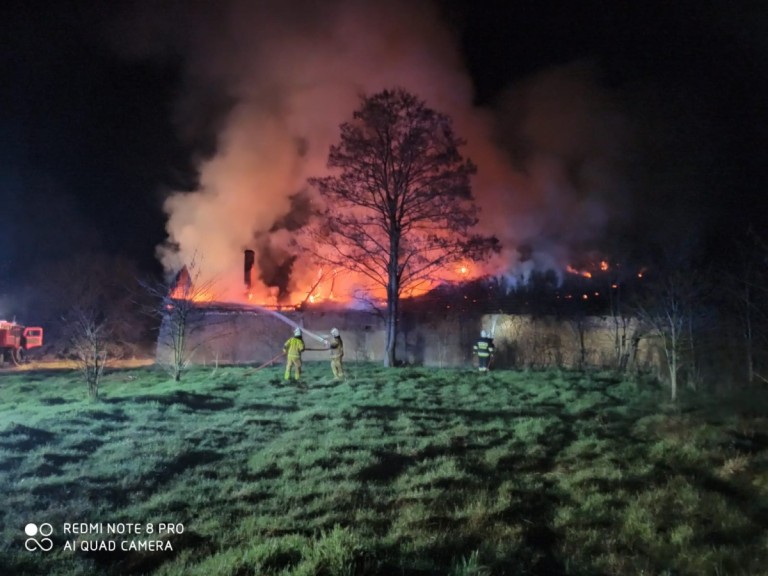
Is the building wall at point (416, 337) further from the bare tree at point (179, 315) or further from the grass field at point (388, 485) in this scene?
the grass field at point (388, 485)

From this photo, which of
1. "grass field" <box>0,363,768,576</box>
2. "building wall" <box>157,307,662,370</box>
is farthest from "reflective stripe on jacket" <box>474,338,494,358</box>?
"grass field" <box>0,363,768,576</box>

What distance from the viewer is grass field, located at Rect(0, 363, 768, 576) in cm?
455

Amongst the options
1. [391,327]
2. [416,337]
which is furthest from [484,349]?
[416,337]

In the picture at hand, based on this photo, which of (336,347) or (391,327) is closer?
(336,347)

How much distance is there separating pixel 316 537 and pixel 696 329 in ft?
46.3

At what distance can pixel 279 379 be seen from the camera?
15.1 metres

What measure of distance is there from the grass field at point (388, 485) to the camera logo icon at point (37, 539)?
63 mm

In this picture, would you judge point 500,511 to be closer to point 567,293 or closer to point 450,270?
point 450,270

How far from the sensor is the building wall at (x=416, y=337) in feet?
66.3

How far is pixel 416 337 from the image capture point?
22328 millimetres

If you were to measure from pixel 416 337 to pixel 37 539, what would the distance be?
1797cm

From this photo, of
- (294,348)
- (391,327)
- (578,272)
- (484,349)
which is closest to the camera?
(294,348)

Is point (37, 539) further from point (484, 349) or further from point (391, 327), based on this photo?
point (391, 327)

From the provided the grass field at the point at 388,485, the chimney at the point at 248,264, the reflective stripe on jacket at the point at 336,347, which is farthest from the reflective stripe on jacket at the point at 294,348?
the chimney at the point at 248,264
